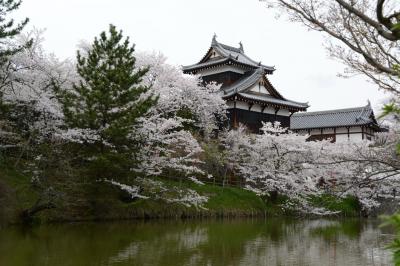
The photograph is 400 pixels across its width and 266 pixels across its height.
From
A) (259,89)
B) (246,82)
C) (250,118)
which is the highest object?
(246,82)

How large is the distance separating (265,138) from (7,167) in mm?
14295

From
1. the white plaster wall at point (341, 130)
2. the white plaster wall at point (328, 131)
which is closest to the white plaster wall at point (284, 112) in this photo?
the white plaster wall at point (328, 131)

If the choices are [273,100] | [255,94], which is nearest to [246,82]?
[255,94]

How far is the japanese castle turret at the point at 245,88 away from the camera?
30.8m

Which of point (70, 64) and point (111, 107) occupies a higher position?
point (70, 64)

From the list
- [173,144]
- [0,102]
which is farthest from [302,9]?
[173,144]

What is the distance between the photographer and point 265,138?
2695 cm

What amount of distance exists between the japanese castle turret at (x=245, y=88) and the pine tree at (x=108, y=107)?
12457 mm

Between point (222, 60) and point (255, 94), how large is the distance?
3776 millimetres

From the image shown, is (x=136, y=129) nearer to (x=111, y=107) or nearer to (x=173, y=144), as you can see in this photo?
(x=111, y=107)

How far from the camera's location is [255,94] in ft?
105

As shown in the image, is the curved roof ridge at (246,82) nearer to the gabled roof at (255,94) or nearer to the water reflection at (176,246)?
the gabled roof at (255,94)

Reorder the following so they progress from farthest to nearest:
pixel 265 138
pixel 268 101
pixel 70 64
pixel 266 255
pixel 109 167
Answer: pixel 268 101, pixel 265 138, pixel 70 64, pixel 109 167, pixel 266 255

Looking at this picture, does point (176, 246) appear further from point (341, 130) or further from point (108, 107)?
point (341, 130)
